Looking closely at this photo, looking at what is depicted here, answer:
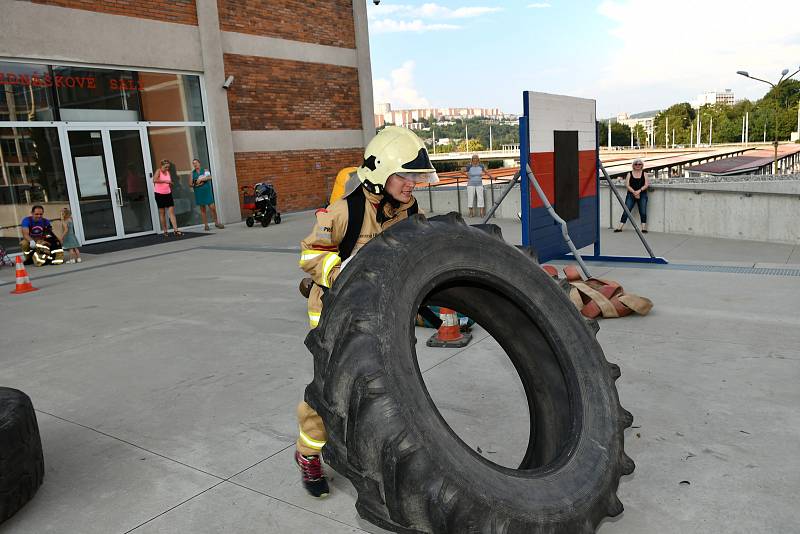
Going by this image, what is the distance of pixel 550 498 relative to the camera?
90.3 inches

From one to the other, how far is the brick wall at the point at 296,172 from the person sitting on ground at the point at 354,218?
14998 millimetres

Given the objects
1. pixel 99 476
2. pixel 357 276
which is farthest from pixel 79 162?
pixel 357 276

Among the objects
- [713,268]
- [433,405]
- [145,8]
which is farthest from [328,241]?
[145,8]

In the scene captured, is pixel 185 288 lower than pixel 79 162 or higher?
lower

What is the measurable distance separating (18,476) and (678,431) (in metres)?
3.51

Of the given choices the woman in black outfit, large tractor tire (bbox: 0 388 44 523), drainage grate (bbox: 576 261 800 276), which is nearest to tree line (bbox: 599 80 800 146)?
the woman in black outfit

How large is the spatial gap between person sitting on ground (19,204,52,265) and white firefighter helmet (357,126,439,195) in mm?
10952

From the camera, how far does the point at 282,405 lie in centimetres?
416

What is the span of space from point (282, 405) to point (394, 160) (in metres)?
2.05

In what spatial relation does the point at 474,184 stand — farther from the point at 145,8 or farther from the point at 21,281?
the point at 21,281

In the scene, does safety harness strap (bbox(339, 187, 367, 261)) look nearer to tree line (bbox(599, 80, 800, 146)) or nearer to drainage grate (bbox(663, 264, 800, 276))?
drainage grate (bbox(663, 264, 800, 276))

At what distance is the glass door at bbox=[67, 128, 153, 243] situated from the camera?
13992 mm

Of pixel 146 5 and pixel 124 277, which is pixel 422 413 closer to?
pixel 124 277

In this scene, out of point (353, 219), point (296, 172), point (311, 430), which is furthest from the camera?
point (296, 172)
